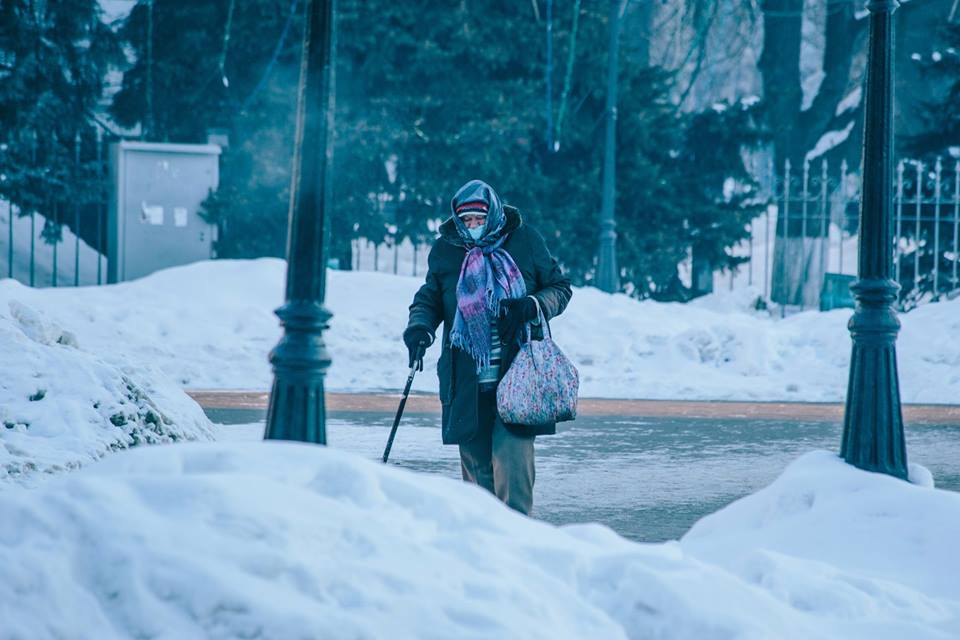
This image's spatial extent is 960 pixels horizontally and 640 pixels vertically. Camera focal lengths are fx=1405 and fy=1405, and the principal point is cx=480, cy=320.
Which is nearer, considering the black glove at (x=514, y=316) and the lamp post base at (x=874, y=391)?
the black glove at (x=514, y=316)

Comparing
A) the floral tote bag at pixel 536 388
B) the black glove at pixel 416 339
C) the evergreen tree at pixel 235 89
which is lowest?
the floral tote bag at pixel 536 388

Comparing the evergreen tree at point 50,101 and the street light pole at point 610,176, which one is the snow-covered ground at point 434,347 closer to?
the street light pole at point 610,176

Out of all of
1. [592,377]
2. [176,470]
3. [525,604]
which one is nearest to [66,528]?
[176,470]

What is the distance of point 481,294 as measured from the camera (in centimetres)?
603

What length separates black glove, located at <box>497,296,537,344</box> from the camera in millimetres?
5977

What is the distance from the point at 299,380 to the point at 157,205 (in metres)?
17.1

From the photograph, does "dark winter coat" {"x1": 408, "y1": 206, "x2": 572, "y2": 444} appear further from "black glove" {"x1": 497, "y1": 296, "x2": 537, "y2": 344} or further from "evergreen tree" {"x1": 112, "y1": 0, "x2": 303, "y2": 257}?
"evergreen tree" {"x1": 112, "y1": 0, "x2": 303, "y2": 257}

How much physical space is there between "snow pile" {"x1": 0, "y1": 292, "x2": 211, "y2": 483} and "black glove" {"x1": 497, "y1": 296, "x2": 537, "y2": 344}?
262cm

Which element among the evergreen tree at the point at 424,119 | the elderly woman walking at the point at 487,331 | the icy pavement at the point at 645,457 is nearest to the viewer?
the elderly woman walking at the point at 487,331

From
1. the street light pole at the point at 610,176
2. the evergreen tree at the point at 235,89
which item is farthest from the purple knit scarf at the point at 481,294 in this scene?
the evergreen tree at the point at 235,89

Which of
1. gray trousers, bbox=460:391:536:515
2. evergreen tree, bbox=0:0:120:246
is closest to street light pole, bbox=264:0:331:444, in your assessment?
gray trousers, bbox=460:391:536:515

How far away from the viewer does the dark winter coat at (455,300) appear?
239 inches

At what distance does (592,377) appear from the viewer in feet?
51.1

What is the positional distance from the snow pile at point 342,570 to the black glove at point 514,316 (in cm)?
143
